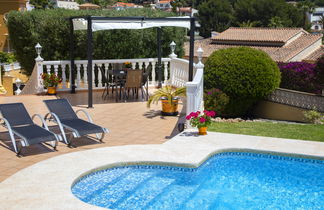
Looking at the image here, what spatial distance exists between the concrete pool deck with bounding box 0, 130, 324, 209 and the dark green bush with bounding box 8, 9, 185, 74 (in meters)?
12.9

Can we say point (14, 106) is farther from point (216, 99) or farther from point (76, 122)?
point (216, 99)

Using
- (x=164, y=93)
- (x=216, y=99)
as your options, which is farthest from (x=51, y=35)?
(x=164, y=93)

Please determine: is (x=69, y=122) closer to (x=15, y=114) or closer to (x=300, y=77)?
(x=15, y=114)

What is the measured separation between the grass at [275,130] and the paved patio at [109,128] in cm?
173

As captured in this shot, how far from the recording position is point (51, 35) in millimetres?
22656

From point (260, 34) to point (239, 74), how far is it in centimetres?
4676

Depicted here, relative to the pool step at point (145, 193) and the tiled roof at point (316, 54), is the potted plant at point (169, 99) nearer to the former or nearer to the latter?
the pool step at point (145, 193)

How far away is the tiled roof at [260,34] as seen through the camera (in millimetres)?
57659

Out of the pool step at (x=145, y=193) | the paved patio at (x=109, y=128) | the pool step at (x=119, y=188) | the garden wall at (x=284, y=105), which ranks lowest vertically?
the garden wall at (x=284, y=105)

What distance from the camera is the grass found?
1127cm

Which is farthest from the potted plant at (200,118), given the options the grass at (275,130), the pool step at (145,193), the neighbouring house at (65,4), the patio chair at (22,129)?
the neighbouring house at (65,4)

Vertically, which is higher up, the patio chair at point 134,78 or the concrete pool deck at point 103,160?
the patio chair at point 134,78

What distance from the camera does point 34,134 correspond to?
8.32 metres

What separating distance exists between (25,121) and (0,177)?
87.9 inches
